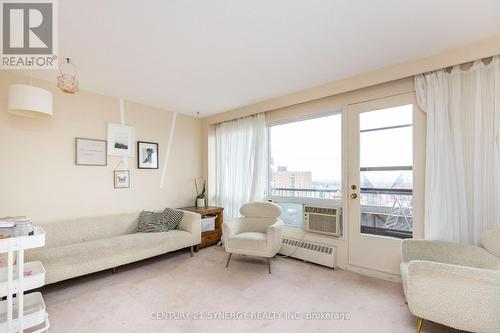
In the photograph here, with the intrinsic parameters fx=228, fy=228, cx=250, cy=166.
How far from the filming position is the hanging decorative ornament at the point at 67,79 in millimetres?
2094

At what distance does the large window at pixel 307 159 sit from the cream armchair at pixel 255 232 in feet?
1.70

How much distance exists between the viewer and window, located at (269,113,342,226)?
3.19m

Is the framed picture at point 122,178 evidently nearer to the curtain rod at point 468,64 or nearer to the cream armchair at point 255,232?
the cream armchair at point 255,232

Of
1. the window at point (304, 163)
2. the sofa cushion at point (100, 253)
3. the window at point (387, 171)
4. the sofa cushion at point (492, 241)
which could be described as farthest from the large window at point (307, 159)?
the sofa cushion at point (100, 253)

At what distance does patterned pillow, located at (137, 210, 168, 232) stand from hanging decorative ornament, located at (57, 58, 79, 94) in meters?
1.93

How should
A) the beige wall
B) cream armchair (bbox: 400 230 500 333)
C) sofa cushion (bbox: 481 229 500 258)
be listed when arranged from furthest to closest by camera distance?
the beige wall
sofa cushion (bbox: 481 229 500 258)
cream armchair (bbox: 400 230 500 333)

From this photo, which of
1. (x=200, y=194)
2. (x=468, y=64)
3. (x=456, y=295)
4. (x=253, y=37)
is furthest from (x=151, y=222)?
(x=468, y=64)

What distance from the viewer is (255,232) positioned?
131 inches

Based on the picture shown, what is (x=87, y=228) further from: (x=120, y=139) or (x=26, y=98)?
(x=26, y=98)

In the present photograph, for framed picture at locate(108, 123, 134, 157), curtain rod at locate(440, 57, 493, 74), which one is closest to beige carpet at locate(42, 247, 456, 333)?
framed picture at locate(108, 123, 134, 157)

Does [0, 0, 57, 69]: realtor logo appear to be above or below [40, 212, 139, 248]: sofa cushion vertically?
above

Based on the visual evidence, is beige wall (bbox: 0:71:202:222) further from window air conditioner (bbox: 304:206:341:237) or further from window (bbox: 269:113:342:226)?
window air conditioner (bbox: 304:206:341:237)

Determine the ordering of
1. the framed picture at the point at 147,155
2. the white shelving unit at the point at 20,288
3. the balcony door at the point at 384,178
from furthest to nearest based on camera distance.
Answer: the framed picture at the point at 147,155, the balcony door at the point at 384,178, the white shelving unit at the point at 20,288

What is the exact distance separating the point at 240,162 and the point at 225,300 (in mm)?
2296
